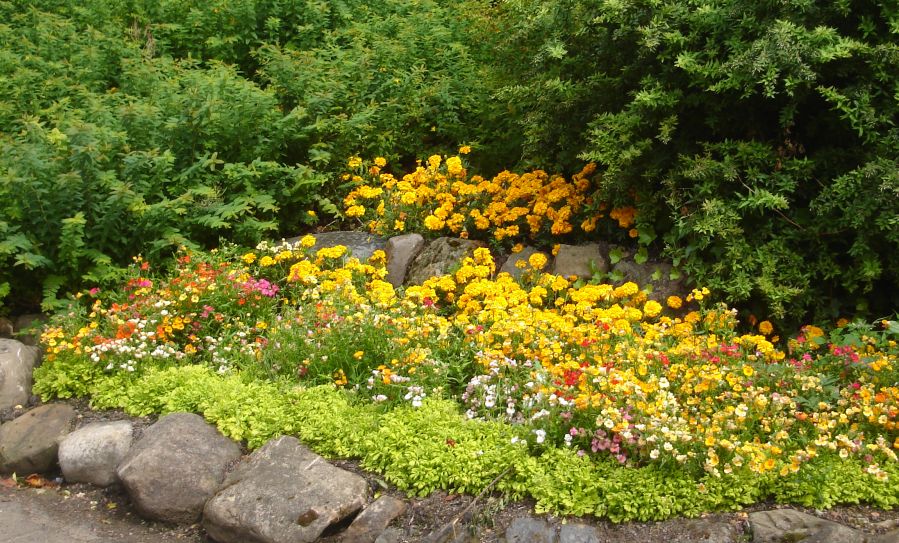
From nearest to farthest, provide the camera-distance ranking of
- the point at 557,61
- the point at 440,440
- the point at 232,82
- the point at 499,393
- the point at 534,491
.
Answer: the point at 534,491 < the point at 440,440 < the point at 499,393 < the point at 557,61 < the point at 232,82

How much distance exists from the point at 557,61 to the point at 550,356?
8.80ft

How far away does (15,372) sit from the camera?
5754mm

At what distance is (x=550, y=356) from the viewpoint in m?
4.97

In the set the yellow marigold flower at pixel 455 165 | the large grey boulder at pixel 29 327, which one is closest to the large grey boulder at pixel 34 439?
the large grey boulder at pixel 29 327

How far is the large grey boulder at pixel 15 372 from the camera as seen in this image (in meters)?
5.66

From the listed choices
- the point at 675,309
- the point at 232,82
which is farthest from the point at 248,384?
the point at 232,82

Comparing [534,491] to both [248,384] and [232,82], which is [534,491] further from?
[232,82]

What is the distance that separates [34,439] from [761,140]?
4849mm

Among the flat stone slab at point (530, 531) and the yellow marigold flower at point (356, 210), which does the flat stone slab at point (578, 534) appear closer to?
the flat stone slab at point (530, 531)

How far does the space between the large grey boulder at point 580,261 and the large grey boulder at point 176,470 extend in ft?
8.63

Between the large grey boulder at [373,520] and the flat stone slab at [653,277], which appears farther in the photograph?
the flat stone slab at [653,277]

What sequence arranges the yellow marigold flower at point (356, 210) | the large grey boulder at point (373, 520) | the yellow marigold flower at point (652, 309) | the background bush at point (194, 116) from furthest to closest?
the yellow marigold flower at point (356, 210)
the background bush at point (194, 116)
the yellow marigold flower at point (652, 309)
the large grey boulder at point (373, 520)

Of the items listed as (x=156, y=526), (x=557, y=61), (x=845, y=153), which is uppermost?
(x=557, y=61)

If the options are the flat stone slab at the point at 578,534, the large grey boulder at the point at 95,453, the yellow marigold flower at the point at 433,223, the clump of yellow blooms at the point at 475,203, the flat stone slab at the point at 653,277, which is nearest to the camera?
the flat stone slab at the point at 578,534
